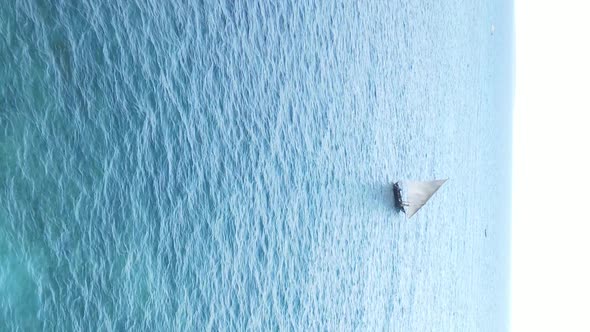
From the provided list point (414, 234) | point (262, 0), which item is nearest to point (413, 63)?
point (414, 234)

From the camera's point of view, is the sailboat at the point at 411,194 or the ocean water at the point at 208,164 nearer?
the ocean water at the point at 208,164

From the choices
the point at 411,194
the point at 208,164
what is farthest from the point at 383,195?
the point at 208,164

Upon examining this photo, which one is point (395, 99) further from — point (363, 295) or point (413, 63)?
point (363, 295)

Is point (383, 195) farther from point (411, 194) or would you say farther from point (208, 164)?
point (208, 164)
